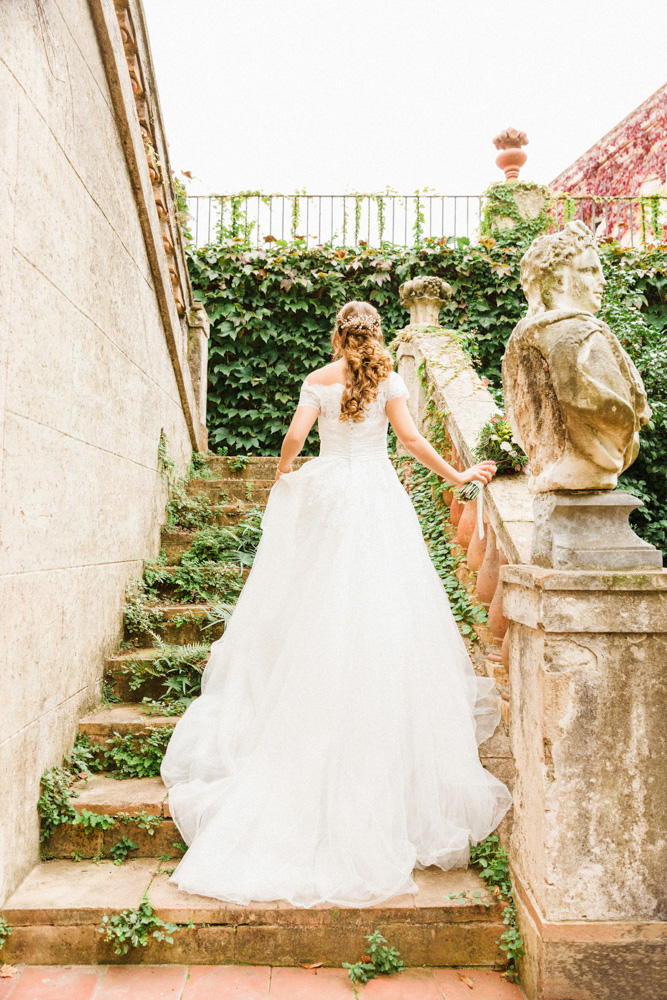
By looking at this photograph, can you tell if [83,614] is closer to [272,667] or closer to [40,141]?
[272,667]

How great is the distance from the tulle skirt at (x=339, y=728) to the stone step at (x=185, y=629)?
0.48 m

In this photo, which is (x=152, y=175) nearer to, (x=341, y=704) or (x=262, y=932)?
(x=341, y=704)

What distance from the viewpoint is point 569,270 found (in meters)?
2.07

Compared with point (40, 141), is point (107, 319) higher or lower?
lower

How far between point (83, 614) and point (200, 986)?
1.53 meters

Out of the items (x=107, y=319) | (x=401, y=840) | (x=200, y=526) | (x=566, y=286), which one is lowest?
A: (x=401, y=840)

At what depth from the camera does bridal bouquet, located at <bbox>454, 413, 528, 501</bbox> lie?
275 cm

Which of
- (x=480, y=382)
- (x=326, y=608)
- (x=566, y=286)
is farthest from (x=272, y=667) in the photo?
(x=480, y=382)

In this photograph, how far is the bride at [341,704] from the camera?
2.12 metres

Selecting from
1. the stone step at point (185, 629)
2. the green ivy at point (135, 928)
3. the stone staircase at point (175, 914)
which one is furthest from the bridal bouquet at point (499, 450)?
the green ivy at point (135, 928)

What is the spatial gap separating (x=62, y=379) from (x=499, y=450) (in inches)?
74.9

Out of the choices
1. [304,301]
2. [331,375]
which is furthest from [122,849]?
[304,301]

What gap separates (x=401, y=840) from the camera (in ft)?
7.03

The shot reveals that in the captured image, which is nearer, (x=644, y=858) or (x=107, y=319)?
(x=644, y=858)
